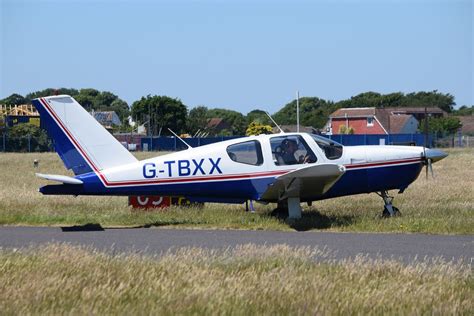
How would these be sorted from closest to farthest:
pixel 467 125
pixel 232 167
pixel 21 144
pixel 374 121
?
Result: pixel 232 167 < pixel 21 144 < pixel 374 121 < pixel 467 125

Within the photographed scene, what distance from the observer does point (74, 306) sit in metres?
6.07

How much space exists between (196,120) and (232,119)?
22742mm

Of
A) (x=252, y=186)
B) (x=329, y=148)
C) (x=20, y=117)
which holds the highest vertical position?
(x=20, y=117)

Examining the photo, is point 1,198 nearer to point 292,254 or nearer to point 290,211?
point 290,211

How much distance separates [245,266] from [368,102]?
110 m

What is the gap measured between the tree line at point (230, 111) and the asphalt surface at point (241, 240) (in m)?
48.0

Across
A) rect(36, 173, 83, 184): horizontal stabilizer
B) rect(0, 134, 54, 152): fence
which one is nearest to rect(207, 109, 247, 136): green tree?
rect(0, 134, 54, 152): fence

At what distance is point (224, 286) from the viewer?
264 inches

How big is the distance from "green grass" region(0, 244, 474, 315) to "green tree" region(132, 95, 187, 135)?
77.4 metres

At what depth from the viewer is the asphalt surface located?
32.4ft

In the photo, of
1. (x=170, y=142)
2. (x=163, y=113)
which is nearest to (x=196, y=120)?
(x=163, y=113)

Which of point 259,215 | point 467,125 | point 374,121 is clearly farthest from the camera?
point 467,125

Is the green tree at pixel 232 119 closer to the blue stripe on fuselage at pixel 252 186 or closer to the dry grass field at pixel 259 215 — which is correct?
the dry grass field at pixel 259 215

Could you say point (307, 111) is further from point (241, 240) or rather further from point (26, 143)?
point (241, 240)
